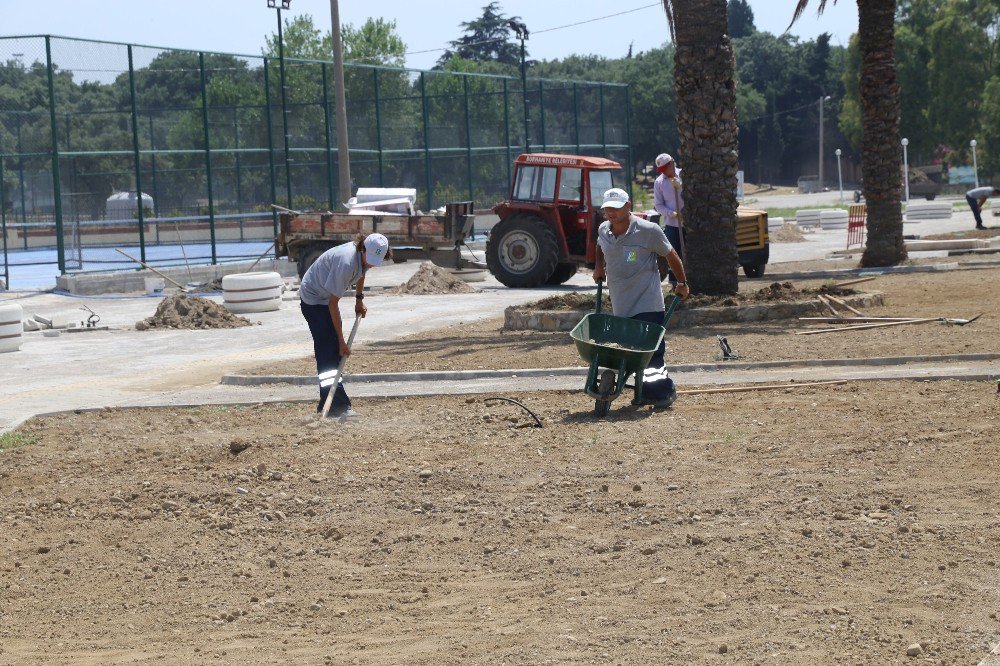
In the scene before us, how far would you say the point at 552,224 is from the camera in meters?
24.3

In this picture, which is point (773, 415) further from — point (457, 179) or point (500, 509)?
point (457, 179)

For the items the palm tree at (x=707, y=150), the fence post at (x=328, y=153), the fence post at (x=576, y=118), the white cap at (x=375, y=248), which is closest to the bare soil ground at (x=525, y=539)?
the white cap at (x=375, y=248)

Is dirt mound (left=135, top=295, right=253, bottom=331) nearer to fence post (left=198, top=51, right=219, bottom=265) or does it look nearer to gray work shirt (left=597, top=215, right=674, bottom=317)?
gray work shirt (left=597, top=215, right=674, bottom=317)

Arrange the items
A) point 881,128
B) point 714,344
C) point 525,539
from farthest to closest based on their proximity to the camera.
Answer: point 881,128
point 714,344
point 525,539

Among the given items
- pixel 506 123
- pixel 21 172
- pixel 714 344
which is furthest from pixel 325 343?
pixel 506 123

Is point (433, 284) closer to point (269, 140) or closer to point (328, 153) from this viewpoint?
point (269, 140)

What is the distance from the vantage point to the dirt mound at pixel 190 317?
19438 mm

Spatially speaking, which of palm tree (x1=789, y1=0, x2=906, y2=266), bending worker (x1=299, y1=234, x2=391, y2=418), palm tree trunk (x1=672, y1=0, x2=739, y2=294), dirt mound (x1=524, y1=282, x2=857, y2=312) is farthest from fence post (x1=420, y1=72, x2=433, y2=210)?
bending worker (x1=299, y1=234, x2=391, y2=418)

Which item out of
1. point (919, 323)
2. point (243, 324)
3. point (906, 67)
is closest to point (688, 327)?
point (919, 323)

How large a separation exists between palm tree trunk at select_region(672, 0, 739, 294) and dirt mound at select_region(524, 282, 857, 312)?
1.48ft

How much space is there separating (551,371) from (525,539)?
5.68m

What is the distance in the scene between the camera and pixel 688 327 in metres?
15.6

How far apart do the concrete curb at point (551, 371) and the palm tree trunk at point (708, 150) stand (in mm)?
4407

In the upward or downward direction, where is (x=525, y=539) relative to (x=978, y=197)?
downward
